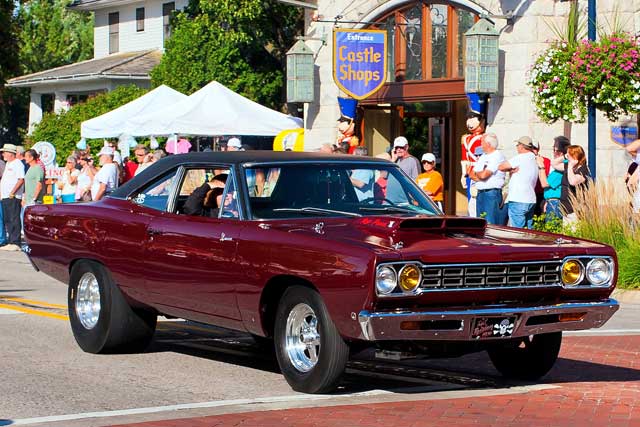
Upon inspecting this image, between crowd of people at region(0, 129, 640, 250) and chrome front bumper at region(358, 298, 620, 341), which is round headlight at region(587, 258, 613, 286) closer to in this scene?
chrome front bumper at region(358, 298, 620, 341)

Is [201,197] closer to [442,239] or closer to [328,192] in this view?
[328,192]

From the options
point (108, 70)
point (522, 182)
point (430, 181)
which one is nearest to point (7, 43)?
point (108, 70)

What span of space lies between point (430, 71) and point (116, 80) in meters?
24.5

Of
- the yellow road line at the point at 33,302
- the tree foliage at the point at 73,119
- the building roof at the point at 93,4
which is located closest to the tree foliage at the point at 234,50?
the tree foliage at the point at 73,119

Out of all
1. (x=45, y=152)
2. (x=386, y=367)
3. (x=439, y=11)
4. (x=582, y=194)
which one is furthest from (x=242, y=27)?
(x=386, y=367)

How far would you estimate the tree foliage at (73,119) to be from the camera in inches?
1593

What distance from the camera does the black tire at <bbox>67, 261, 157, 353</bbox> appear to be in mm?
10344

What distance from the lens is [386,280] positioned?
7973mm

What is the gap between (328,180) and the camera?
31.5ft

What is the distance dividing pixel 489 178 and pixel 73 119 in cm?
2667

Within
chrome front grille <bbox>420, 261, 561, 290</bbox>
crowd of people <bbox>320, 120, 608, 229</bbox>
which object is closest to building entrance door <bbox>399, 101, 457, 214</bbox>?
crowd of people <bbox>320, 120, 608, 229</bbox>

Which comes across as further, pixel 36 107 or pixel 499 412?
pixel 36 107

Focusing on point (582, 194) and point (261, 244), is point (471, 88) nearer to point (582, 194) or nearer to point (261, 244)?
point (582, 194)

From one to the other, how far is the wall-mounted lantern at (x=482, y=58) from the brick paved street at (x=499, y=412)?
45.1 ft
